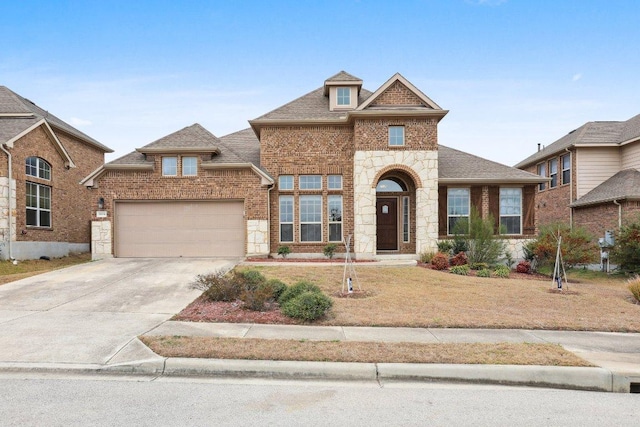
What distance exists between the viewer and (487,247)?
15.8 m

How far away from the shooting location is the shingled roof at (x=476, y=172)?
17.8 meters

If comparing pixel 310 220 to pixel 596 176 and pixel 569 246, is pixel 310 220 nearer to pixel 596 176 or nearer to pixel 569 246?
pixel 569 246

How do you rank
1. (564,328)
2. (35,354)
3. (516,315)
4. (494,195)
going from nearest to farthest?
(35,354), (564,328), (516,315), (494,195)

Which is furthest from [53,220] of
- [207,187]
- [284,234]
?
[284,234]

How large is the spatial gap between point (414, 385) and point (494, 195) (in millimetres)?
14692

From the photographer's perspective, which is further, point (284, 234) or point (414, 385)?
point (284, 234)

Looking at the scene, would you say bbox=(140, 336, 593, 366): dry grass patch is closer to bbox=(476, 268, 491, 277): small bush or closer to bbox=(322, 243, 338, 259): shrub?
bbox=(476, 268, 491, 277): small bush

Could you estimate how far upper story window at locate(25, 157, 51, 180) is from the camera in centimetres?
1764

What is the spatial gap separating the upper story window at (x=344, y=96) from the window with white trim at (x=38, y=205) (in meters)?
13.5

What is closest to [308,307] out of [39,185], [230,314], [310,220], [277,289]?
[277,289]

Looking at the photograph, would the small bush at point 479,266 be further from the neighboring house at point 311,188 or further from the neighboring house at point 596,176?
the neighboring house at point 596,176

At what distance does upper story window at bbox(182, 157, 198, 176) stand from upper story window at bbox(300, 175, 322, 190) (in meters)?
4.34

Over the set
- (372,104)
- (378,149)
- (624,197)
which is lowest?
(624,197)

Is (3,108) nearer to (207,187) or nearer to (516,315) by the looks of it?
(207,187)
